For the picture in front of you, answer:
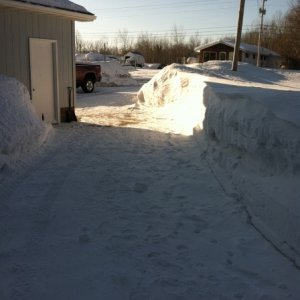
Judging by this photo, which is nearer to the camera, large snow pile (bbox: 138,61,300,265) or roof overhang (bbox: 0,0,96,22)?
large snow pile (bbox: 138,61,300,265)

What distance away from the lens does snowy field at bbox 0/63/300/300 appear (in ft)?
12.0

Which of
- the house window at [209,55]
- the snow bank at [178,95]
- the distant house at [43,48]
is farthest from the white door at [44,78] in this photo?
the house window at [209,55]

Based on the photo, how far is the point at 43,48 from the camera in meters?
11.0

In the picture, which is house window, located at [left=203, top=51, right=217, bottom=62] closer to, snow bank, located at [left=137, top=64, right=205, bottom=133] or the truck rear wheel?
the truck rear wheel

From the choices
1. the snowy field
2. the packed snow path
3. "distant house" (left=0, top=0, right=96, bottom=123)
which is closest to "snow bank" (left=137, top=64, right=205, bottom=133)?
the snowy field

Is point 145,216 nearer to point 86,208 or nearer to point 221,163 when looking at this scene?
point 86,208

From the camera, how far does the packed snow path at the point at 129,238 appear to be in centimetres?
358

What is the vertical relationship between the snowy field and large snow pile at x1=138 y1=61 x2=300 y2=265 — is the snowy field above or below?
below

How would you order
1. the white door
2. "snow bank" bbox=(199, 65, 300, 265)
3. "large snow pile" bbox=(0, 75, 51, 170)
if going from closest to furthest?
"snow bank" bbox=(199, 65, 300, 265)
"large snow pile" bbox=(0, 75, 51, 170)
the white door

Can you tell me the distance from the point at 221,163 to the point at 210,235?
2389mm

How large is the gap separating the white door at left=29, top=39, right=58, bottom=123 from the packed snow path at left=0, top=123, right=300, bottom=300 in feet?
13.0

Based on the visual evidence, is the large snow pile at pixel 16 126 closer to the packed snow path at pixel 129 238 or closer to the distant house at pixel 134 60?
the packed snow path at pixel 129 238

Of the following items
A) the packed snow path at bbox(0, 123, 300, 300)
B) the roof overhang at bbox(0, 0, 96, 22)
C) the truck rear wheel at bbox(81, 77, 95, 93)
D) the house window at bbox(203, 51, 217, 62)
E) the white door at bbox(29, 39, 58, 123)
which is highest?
the roof overhang at bbox(0, 0, 96, 22)

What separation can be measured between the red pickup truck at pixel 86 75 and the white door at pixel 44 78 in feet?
35.3
